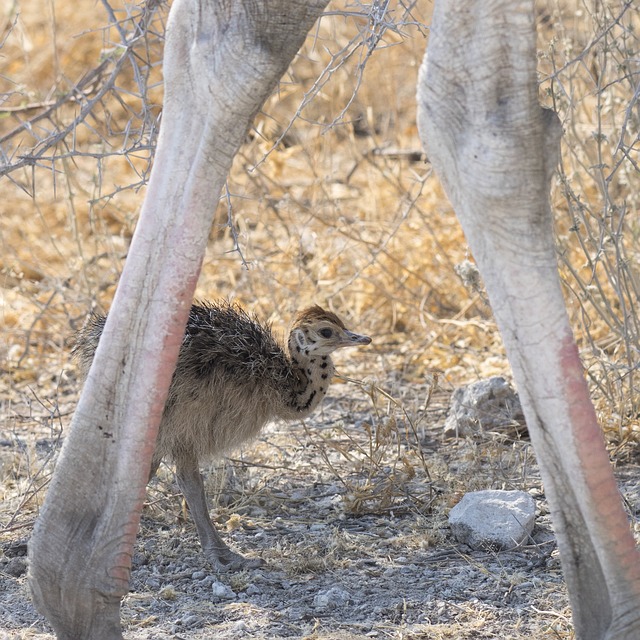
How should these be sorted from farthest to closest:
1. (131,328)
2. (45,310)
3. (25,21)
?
(25,21)
(45,310)
(131,328)

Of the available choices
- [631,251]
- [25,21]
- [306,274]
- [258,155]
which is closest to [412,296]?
[306,274]

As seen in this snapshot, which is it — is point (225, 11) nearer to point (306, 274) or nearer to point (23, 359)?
point (306, 274)

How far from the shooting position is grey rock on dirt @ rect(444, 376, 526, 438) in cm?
556

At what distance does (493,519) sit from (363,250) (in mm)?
3695

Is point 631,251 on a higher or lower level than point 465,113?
higher

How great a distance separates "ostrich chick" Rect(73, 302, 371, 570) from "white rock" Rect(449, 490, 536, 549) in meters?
0.84

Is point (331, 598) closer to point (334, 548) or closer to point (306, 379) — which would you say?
point (334, 548)

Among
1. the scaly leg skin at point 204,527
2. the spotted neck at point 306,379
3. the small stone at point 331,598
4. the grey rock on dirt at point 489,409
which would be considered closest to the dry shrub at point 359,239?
the grey rock on dirt at point 489,409

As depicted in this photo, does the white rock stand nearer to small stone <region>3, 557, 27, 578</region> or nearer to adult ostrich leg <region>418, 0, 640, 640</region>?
adult ostrich leg <region>418, 0, 640, 640</region>

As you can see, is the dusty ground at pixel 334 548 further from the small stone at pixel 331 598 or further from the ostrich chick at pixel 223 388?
the ostrich chick at pixel 223 388

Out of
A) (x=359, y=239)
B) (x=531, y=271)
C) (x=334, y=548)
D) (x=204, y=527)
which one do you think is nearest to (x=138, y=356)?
(x=531, y=271)

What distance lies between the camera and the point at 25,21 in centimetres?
1182

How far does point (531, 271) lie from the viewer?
110 inches

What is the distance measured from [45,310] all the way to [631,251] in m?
3.91
